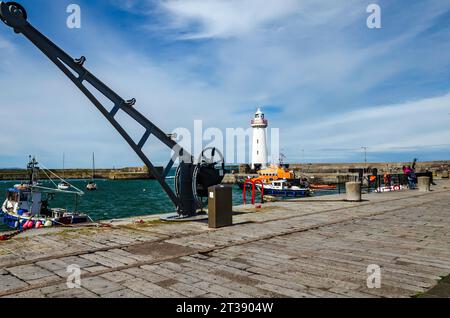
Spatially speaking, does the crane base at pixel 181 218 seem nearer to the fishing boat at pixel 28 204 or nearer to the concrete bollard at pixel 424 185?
the fishing boat at pixel 28 204

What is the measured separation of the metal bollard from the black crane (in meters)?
1.68

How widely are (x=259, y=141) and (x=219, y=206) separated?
68.5 metres

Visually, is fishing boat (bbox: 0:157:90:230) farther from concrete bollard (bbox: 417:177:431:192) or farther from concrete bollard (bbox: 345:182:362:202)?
concrete bollard (bbox: 417:177:431:192)

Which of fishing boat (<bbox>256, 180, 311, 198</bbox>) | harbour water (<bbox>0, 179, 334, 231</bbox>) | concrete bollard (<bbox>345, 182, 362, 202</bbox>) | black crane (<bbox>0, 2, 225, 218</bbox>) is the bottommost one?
harbour water (<bbox>0, 179, 334, 231</bbox>)

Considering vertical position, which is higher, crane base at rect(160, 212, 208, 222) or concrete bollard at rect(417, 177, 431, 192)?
concrete bollard at rect(417, 177, 431, 192)

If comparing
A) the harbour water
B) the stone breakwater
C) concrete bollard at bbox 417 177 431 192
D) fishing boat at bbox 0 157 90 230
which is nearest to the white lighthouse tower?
the harbour water

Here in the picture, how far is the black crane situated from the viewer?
33.8ft

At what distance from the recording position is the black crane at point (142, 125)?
10297 mm

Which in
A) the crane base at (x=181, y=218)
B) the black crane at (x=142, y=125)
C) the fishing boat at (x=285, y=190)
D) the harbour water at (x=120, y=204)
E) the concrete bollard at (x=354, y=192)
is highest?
the black crane at (x=142, y=125)

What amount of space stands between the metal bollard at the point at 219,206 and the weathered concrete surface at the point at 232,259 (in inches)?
16.9

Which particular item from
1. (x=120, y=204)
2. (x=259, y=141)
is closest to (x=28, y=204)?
(x=120, y=204)

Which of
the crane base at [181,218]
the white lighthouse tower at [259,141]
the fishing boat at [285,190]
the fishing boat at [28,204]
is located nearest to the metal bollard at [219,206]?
the crane base at [181,218]

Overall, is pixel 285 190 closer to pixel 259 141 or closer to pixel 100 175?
pixel 259 141
